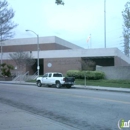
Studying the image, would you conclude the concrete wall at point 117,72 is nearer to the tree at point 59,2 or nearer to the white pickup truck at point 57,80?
the white pickup truck at point 57,80

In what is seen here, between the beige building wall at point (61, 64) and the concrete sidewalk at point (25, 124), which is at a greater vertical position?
the beige building wall at point (61, 64)

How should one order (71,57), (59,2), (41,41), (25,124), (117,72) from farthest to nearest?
(41,41), (71,57), (117,72), (59,2), (25,124)

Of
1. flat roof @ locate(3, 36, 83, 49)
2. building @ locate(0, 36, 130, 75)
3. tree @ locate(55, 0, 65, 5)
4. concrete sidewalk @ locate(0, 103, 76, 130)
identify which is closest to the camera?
concrete sidewalk @ locate(0, 103, 76, 130)

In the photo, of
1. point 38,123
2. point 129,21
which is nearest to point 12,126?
point 38,123

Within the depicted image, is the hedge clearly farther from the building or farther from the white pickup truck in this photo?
the building

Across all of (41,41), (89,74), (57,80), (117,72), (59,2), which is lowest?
(57,80)

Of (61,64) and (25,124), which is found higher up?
(61,64)

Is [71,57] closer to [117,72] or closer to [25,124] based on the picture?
[117,72]

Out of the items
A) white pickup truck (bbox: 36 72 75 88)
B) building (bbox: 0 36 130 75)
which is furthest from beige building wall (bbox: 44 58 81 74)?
white pickup truck (bbox: 36 72 75 88)

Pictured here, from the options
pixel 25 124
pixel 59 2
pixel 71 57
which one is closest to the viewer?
pixel 25 124

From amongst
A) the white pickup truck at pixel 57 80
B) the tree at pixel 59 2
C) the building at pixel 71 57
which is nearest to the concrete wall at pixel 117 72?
the white pickup truck at pixel 57 80

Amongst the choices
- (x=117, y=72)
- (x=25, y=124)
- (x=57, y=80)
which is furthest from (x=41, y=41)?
(x=25, y=124)

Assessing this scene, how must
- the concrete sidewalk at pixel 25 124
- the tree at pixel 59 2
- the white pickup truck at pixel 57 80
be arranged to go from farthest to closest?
the white pickup truck at pixel 57 80
the tree at pixel 59 2
the concrete sidewalk at pixel 25 124

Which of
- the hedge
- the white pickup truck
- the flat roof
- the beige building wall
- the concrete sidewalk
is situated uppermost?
the flat roof
